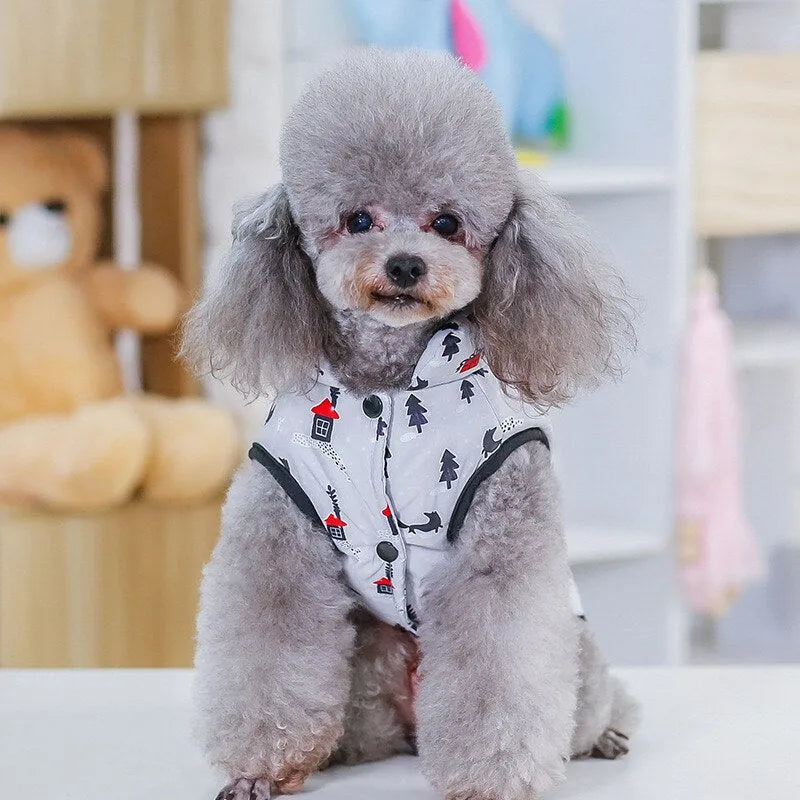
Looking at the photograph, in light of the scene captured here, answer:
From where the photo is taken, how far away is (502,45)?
188 cm

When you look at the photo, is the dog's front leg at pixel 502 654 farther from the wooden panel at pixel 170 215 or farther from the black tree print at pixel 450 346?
the wooden panel at pixel 170 215

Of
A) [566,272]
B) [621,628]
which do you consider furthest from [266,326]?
[621,628]

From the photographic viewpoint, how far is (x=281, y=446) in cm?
89

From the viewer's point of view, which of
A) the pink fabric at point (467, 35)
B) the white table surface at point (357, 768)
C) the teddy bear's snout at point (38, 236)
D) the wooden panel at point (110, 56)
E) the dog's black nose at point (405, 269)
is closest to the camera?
the dog's black nose at point (405, 269)

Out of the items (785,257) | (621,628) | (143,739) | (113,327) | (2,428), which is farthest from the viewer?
(785,257)

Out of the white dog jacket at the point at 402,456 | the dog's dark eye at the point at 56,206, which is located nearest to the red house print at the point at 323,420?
the white dog jacket at the point at 402,456

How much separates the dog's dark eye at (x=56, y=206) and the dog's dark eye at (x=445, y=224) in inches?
40.1

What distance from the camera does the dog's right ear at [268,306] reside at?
874mm

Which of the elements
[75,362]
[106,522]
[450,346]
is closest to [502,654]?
[450,346]

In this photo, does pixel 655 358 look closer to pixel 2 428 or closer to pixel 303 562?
pixel 2 428

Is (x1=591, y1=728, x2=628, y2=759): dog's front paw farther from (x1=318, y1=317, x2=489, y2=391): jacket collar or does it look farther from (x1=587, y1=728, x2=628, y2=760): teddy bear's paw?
(x1=318, y1=317, x2=489, y2=391): jacket collar

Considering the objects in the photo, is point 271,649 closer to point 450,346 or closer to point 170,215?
point 450,346

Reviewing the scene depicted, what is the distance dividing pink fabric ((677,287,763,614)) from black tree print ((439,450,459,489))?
101 centimetres

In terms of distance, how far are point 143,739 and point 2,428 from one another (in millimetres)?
739
